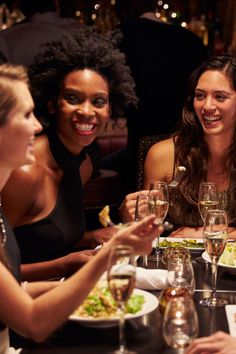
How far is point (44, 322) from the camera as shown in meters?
1.82

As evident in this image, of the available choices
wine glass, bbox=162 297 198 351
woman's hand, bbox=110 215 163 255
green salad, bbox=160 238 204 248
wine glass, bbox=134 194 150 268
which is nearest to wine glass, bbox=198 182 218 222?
green salad, bbox=160 238 204 248

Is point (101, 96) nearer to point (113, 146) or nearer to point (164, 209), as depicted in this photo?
point (164, 209)

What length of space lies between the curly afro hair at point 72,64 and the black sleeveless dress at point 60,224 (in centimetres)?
18

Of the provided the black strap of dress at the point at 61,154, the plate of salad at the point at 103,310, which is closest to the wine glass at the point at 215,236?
the plate of salad at the point at 103,310

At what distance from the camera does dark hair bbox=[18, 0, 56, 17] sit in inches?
161

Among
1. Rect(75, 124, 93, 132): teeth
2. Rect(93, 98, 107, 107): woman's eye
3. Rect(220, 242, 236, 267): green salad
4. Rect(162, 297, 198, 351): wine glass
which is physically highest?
Rect(93, 98, 107, 107): woman's eye

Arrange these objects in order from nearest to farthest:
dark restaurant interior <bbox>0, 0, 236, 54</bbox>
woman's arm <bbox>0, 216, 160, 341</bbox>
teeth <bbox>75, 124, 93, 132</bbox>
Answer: woman's arm <bbox>0, 216, 160, 341</bbox>
teeth <bbox>75, 124, 93, 132</bbox>
dark restaurant interior <bbox>0, 0, 236, 54</bbox>

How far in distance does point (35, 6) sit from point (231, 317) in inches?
103

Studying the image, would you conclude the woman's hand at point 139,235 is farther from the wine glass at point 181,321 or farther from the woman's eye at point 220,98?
the woman's eye at point 220,98

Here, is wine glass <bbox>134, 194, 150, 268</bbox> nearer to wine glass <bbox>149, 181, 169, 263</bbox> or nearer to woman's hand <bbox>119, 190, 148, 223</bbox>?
wine glass <bbox>149, 181, 169, 263</bbox>

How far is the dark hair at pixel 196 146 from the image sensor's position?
136 inches

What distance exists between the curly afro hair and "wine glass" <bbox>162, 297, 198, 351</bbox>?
1533 mm

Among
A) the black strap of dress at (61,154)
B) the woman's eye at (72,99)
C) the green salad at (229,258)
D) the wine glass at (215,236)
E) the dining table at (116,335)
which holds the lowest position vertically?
the dining table at (116,335)

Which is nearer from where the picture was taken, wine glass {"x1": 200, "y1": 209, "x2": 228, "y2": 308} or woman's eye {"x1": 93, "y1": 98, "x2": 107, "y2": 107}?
wine glass {"x1": 200, "y1": 209, "x2": 228, "y2": 308}
